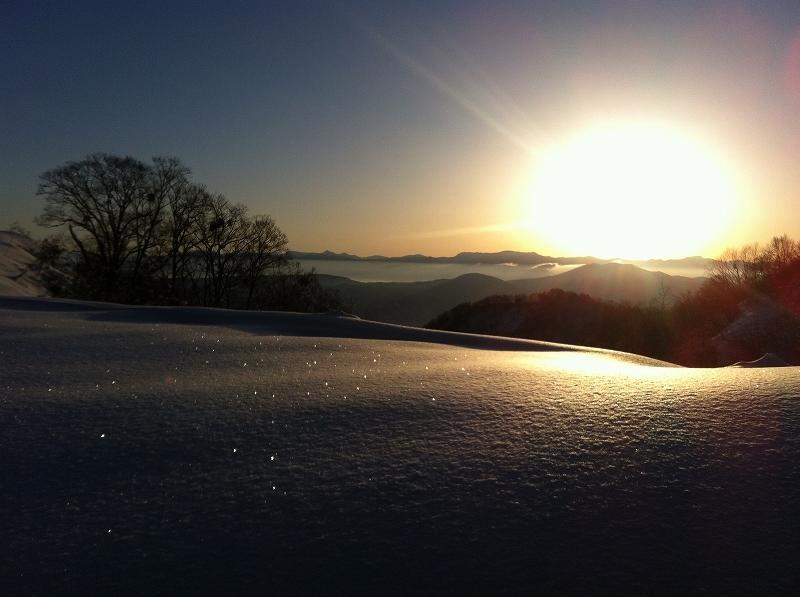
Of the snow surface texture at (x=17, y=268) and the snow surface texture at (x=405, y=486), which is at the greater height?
the snow surface texture at (x=17, y=268)

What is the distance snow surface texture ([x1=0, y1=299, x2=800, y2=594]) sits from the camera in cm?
127

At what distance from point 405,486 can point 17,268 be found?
42134 millimetres

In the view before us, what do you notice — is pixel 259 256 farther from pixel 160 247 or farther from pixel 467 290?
pixel 467 290

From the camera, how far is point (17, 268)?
3462 cm

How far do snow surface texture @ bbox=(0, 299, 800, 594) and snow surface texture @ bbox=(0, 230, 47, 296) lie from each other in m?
20.7

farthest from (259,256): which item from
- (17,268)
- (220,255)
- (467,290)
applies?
(467,290)

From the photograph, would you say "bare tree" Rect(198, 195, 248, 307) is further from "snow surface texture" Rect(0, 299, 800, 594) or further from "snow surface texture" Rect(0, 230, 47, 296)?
"snow surface texture" Rect(0, 299, 800, 594)

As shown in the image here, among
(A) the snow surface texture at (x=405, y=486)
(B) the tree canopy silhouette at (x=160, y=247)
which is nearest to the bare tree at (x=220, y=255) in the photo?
(B) the tree canopy silhouette at (x=160, y=247)

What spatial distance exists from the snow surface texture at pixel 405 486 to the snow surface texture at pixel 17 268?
20.7 m

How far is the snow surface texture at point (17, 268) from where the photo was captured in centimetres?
2634

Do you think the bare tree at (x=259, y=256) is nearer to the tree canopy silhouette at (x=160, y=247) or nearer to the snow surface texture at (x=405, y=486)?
the tree canopy silhouette at (x=160, y=247)

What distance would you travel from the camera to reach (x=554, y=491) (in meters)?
1.58

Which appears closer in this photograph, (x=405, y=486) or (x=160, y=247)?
(x=405, y=486)

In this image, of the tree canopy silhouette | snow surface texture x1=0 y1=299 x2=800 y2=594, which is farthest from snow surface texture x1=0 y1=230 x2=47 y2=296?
snow surface texture x1=0 y1=299 x2=800 y2=594
